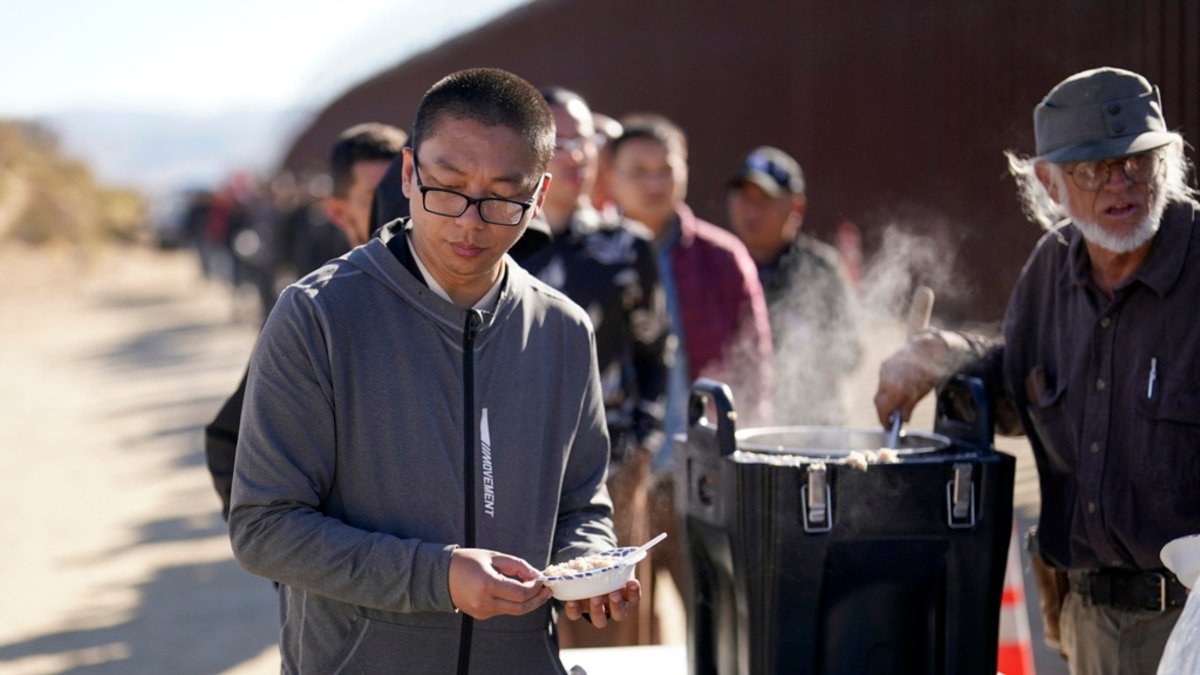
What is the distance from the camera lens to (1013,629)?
3.86 metres

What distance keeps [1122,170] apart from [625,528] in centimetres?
214

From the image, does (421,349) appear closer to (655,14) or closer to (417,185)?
(417,185)

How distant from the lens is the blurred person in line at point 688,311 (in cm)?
497

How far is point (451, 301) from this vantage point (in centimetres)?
232

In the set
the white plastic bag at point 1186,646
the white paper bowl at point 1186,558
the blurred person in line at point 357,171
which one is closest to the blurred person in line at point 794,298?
the blurred person in line at point 357,171

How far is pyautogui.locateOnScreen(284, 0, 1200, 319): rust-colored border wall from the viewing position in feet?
12.9

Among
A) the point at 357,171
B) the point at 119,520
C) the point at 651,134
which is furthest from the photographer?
the point at 119,520

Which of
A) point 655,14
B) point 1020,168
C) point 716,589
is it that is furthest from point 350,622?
point 655,14

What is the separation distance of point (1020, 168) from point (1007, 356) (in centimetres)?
59

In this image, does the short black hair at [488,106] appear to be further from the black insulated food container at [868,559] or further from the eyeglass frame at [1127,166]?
the eyeglass frame at [1127,166]

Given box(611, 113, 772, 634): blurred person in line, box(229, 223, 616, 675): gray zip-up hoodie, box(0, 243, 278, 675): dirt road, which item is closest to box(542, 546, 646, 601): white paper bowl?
box(229, 223, 616, 675): gray zip-up hoodie

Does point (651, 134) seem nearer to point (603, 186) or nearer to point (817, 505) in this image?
point (603, 186)

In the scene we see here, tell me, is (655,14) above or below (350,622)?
above

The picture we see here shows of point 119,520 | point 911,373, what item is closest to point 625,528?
point 911,373
